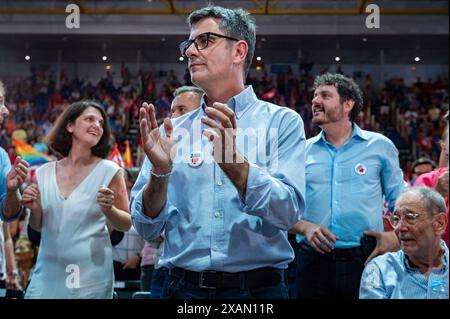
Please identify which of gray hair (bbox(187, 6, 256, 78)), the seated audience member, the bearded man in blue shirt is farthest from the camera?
the seated audience member

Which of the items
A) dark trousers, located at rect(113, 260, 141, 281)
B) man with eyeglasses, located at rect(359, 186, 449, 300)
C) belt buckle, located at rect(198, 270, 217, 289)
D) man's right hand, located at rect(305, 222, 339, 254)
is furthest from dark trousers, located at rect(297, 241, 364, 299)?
dark trousers, located at rect(113, 260, 141, 281)

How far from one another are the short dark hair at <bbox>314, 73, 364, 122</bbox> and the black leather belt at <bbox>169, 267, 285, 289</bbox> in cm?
80

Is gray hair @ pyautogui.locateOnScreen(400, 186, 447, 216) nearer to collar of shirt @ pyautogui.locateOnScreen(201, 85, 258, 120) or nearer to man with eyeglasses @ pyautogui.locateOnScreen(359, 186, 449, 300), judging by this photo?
man with eyeglasses @ pyautogui.locateOnScreen(359, 186, 449, 300)

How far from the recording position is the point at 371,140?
1832mm

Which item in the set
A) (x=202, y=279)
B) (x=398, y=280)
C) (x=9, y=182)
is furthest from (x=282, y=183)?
(x=9, y=182)

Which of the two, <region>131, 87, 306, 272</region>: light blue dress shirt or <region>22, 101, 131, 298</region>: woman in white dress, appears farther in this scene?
<region>22, 101, 131, 298</region>: woman in white dress

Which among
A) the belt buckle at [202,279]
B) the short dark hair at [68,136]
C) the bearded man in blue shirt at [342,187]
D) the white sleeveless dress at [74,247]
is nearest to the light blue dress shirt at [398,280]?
the bearded man in blue shirt at [342,187]

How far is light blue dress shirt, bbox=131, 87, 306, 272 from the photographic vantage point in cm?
113

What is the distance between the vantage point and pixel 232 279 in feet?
3.69

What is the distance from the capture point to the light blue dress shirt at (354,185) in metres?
1.80

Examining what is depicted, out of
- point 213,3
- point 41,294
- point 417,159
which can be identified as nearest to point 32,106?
point 41,294

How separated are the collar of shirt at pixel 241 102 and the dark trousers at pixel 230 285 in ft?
1.10

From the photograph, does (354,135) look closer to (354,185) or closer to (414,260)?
(354,185)

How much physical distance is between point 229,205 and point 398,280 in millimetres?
562
